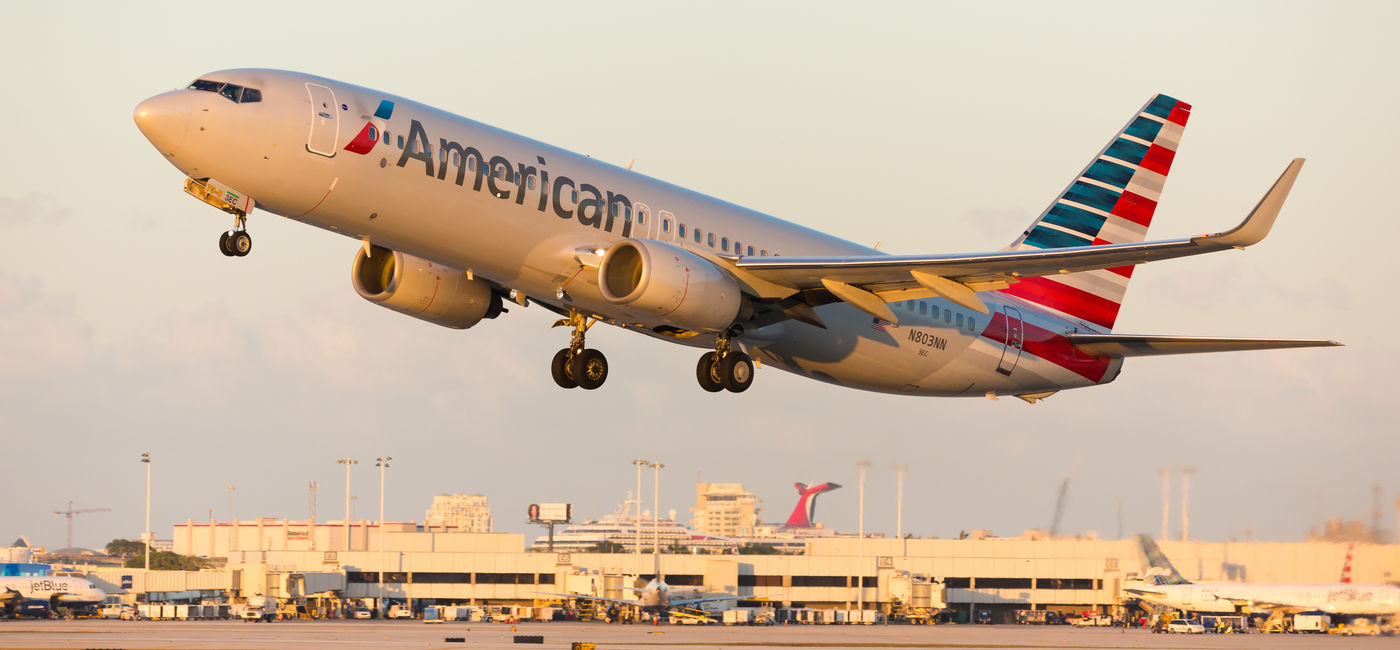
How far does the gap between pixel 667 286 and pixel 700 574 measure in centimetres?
8419

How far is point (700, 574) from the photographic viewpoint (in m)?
114

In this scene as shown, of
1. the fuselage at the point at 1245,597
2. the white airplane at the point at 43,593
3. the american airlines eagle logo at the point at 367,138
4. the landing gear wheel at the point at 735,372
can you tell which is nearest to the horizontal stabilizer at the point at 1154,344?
the landing gear wheel at the point at 735,372

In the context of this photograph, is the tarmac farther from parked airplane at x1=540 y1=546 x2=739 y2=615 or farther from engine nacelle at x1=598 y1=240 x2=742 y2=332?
engine nacelle at x1=598 y1=240 x2=742 y2=332

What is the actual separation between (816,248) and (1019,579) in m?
79.0

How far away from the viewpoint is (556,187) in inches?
1276

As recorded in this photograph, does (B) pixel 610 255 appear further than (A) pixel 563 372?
No

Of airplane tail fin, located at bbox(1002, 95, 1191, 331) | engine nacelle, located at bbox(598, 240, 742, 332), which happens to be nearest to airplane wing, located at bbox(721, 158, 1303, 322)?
engine nacelle, located at bbox(598, 240, 742, 332)

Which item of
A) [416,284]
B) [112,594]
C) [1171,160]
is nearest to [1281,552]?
[1171,160]

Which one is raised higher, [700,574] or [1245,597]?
[1245,597]

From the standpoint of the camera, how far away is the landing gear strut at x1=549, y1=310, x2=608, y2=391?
3650cm

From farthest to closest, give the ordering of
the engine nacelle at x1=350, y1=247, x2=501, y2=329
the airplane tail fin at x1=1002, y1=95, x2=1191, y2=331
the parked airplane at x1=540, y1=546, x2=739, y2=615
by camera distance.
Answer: the parked airplane at x1=540, y1=546, x2=739, y2=615 → the airplane tail fin at x1=1002, y1=95, x2=1191, y2=331 → the engine nacelle at x1=350, y1=247, x2=501, y2=329

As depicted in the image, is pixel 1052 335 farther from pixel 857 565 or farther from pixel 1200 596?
pixel 857 565

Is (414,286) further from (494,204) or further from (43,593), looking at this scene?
(43,593)

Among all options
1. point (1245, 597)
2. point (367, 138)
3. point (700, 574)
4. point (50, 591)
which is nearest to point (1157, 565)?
point (1245, 597)
